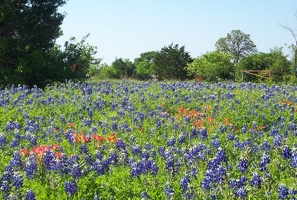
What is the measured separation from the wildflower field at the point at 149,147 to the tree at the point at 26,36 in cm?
533

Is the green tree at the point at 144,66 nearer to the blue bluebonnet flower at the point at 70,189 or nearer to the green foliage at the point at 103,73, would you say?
the green foliage at the point at 103,73

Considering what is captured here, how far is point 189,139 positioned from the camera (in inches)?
271

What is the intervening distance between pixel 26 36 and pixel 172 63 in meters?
29.7

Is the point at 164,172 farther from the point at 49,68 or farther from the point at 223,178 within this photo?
the point at 49,68

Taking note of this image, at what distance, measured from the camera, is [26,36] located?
1758 centimetres

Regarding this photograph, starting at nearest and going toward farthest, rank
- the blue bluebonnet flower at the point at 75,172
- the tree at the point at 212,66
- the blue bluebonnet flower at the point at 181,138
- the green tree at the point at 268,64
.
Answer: the blue bluebonnet flower at the point at 75,172
the blue bluebonnet flower at the point at 181,138
the green tree at the point at 268,64
the tree at the point at 212,66

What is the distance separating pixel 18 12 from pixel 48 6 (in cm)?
121

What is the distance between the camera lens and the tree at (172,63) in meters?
46.1

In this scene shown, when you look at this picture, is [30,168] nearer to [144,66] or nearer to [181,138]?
[181,138]

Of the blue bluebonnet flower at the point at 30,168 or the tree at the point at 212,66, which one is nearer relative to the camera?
the blue bluebonnet flower at the point at 30,168

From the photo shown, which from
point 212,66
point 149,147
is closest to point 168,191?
point 149,147

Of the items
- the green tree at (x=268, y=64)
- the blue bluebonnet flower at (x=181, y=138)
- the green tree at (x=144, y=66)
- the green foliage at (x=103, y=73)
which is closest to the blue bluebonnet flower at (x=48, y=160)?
the blue bluebonnet flower at (x=181, y=138)

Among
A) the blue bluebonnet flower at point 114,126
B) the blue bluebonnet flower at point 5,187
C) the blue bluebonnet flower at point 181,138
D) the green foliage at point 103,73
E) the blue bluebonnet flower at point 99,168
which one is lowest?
the blue bluebonnet flower at point 5,187

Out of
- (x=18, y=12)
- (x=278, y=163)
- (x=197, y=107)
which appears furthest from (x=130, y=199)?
(x=18, y=12)
